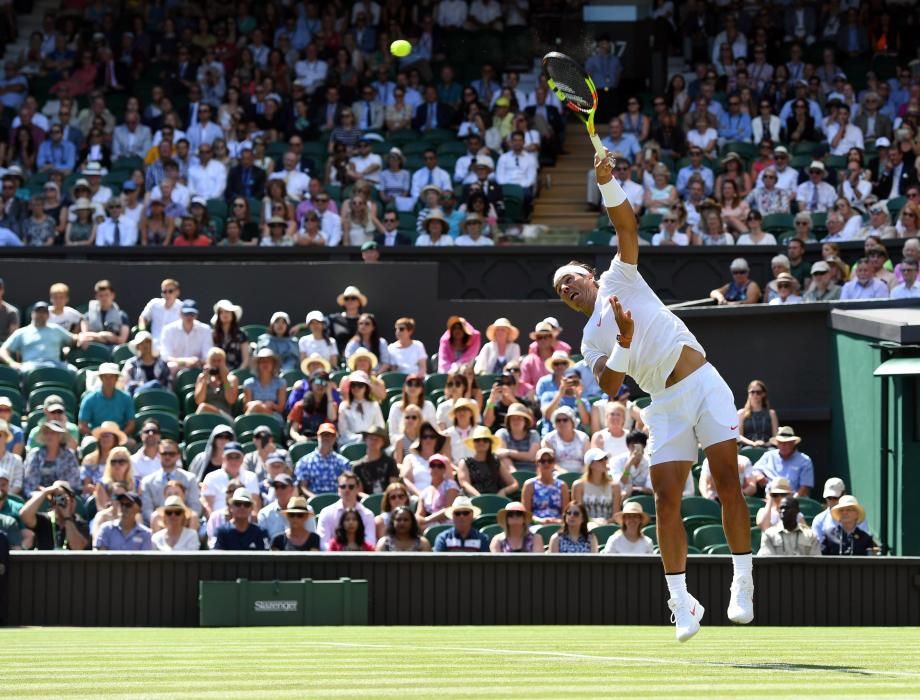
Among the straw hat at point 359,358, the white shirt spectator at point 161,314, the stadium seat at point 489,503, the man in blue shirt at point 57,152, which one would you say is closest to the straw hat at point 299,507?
the stadium seat at point 489,503

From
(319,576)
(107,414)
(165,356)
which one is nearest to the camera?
(319,576)

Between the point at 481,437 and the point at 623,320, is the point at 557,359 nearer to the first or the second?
the point at 481,437

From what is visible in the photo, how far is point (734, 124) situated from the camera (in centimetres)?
2044

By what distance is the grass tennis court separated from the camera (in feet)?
16.9

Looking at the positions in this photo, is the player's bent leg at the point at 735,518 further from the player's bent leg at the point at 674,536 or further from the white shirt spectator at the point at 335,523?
the white shirt spectator at the point at 335,523

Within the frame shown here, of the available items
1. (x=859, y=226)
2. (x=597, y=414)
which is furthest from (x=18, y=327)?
(x=859, y=226)

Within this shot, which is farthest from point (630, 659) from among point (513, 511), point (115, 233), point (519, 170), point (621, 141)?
point (621, 141)

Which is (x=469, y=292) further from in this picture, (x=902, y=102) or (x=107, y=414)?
(x=902, y=102)

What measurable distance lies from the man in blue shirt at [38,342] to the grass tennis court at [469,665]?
7238mm

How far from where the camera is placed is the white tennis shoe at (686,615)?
6.98m

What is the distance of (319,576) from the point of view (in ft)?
36.8

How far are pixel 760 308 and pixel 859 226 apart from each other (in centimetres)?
256

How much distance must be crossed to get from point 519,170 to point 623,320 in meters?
13.4

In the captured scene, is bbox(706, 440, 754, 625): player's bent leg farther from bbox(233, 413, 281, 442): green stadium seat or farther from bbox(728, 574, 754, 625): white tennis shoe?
bbox(233, 413, 281, 442): green stadium seat
